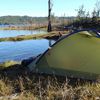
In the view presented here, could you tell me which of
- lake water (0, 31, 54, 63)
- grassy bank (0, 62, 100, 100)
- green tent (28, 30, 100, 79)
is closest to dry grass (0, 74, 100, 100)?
grassy bank (0, 62, 100, 100)

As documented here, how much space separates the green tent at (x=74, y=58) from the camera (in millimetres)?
9070

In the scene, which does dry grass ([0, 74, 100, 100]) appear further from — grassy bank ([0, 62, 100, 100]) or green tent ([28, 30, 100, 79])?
green tent ([28, 30, 100, 79])

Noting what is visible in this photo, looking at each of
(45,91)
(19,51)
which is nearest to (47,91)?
(45,91)

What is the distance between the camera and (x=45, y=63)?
9750mm

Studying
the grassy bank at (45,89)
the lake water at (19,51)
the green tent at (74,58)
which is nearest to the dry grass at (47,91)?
the grassy bank at (45,89)

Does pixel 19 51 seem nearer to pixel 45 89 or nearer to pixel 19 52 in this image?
pixel 19 52

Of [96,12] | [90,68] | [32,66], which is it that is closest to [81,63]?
[90,68]

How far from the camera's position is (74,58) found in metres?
9.42

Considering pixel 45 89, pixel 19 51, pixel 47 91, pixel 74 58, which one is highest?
pixel 74 58

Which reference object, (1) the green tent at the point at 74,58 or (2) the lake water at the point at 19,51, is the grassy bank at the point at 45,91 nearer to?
(1) the green tent at the point at 74,58

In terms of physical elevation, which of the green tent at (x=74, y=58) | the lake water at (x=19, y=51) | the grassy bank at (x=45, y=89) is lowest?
the lake water at (x=19, y=51)

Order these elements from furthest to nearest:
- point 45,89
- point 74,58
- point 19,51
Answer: point 19,51, point 74,58, point 45,89

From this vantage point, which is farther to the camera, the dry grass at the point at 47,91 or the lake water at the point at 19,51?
the lake water at the point at 19,51

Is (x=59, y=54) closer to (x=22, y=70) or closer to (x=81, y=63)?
(x=81, y=63)
